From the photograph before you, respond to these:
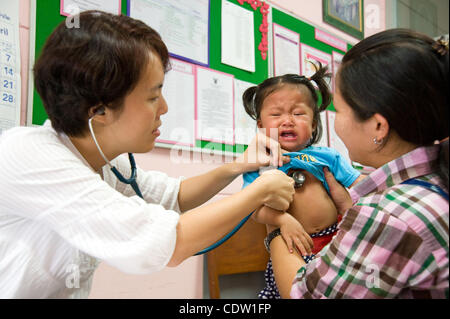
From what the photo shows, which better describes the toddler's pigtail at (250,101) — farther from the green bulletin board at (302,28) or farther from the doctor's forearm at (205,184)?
the green bulletin board at (302,28)

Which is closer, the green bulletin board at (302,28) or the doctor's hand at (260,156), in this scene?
the doctor's hand at (260,156)

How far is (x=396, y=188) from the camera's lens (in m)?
0.69

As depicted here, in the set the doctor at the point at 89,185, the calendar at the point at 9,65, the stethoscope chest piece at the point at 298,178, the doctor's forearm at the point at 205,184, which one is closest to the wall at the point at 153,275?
the calendar at the point at 9,65

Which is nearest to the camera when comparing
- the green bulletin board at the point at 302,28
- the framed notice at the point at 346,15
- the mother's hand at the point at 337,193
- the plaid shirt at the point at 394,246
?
the plaid shirt at the point at 394,246

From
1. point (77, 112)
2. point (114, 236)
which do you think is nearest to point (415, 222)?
point (114, 236)

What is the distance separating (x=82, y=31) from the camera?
0.82m

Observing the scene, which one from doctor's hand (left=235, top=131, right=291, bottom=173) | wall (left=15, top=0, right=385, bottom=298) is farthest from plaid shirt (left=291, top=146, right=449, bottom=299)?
wall (left=15, top=0, right=385, bottom=298)

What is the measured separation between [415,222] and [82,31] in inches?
30.6

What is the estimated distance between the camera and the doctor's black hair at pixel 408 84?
2.19 ft

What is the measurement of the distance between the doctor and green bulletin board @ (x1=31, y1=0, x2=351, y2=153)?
14.4 inches

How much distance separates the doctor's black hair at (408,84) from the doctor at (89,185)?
326mm

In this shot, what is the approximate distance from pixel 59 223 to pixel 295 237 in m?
0.64

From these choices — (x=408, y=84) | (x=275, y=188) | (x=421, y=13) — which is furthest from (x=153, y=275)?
(x=421, y=13)
